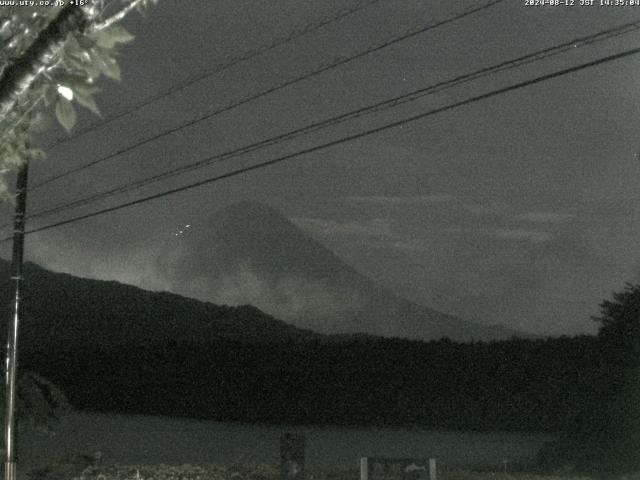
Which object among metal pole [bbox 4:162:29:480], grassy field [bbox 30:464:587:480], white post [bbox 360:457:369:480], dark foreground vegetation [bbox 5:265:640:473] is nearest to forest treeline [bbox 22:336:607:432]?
dark foreground vegetation [bbox 5:265:640:473]

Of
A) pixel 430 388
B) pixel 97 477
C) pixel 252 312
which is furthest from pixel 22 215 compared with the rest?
pixel 252 312

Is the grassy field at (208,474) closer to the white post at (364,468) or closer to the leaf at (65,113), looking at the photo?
the white post at (364,468)

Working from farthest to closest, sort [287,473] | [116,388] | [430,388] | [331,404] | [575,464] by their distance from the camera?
[116,388], [331,404], [430,388], [575,464], [287,473]

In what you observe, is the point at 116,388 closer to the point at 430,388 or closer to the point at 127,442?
the point at 127,442

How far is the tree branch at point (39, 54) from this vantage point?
4.40 m

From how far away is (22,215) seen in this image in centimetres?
1869

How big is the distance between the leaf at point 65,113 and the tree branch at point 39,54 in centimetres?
25

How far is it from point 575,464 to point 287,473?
6774mm

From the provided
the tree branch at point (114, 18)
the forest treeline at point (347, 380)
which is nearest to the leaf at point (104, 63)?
the tree branch at point (114, 18)

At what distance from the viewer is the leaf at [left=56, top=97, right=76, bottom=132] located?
4.29m

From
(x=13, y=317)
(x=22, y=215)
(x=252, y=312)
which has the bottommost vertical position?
(x=13, y=317)

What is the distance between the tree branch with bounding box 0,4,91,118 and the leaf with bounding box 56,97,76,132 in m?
0.25

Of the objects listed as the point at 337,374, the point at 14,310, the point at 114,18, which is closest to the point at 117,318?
the point at 337,374

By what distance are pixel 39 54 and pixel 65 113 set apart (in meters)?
0.34
